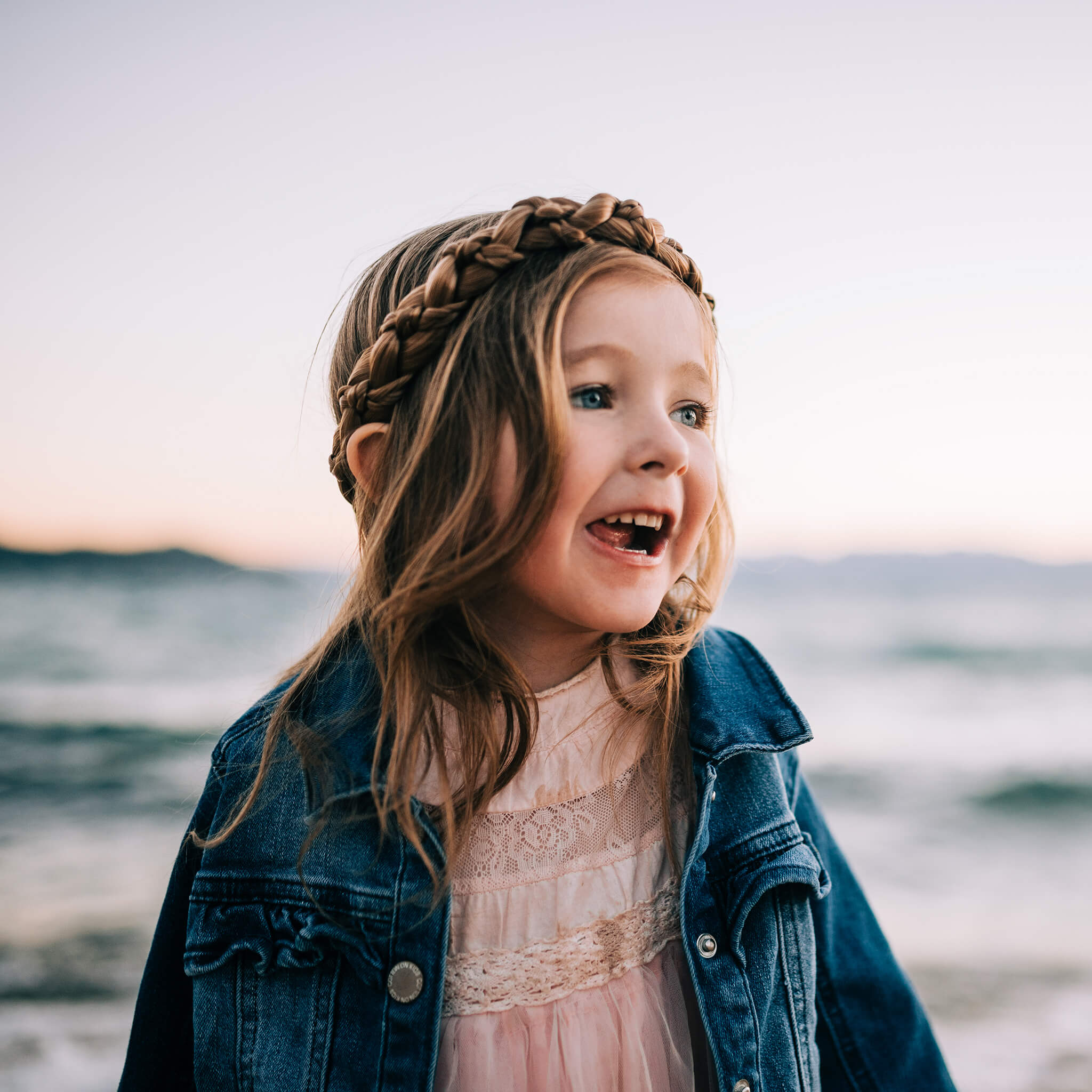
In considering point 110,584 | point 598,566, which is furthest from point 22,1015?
point 110,584

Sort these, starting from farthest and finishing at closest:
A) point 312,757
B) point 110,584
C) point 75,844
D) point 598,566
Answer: point 110,584 < point 75,844 < point 312,757 < point 598,566

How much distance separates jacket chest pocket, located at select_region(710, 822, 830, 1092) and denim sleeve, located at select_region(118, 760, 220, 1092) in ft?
Answer: 2.56

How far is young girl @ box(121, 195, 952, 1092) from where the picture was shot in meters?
1.07

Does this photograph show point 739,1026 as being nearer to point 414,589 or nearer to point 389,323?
point 414,589

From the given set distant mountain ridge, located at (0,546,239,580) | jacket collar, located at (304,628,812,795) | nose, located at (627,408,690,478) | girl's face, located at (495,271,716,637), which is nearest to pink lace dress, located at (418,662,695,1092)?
jacket collar, located at (304,628,812,795)

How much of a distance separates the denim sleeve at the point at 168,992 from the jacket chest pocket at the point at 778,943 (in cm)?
78

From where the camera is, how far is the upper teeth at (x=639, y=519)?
1.09 m

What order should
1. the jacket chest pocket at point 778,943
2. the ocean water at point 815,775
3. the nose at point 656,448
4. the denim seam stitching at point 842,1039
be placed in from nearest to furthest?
the nose at point 656,448
the jacket chest pocket at point 778,943
the denim seam stitching at point 842,1039
the ocean water at point 815,775

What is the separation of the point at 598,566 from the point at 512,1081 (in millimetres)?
716

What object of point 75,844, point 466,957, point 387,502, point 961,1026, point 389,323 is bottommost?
point 75,844

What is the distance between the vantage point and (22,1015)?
10.2ft

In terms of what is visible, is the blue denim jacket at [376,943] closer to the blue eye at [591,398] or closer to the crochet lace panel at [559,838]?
the crochet lace panel at [559,838]

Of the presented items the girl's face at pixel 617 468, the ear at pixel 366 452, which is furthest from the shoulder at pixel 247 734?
the girl's face at pixel 617 468

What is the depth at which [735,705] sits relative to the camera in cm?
131
